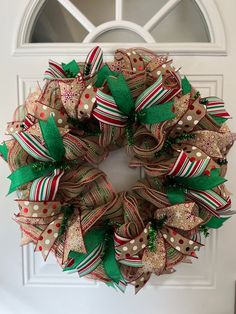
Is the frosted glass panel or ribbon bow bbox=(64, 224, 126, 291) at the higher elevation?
the frosted glass panel

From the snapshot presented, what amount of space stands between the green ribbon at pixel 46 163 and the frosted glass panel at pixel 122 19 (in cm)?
42

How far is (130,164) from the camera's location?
3.26 ft

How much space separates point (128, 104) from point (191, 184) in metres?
0.27

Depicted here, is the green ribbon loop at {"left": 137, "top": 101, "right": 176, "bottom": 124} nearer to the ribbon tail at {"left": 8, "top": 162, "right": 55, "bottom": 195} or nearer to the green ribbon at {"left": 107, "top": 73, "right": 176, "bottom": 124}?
the green ribbon at {"left": 107, "top": 73, "right": 176, "bottom": 124}

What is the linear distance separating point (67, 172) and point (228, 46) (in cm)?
65

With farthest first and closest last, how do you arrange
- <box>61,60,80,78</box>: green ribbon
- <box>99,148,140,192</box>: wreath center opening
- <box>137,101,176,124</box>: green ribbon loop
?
<box>99,148,140,192</box>: wreath center opening → <box>61,60,80,78</box>: green ribbon → <box>137,101,176,124</box>: green ribbon loop

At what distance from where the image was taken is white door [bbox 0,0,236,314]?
111 centimetres

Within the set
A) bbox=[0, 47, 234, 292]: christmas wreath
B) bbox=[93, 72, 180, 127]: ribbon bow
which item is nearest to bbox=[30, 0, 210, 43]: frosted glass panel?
bbox=[0, 47, 234, 292]: christmas wreath

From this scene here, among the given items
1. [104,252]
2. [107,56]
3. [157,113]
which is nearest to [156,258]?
[104,252]

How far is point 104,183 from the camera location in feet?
3.14

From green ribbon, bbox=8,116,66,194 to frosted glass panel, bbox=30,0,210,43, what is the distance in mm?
424

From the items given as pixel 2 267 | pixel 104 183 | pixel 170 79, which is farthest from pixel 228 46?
pixel 2 267

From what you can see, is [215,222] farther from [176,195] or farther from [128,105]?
[128,105]

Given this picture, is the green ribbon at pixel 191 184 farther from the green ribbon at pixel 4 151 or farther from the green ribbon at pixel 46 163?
the green ribbon at pixel 4 151
